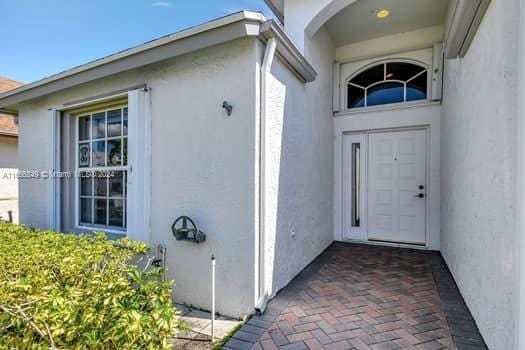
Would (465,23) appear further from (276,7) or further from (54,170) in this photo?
(54,170)

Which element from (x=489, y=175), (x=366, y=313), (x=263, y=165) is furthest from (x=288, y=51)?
(x=366, y=313)

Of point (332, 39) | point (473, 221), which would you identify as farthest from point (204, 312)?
point (332, 39)

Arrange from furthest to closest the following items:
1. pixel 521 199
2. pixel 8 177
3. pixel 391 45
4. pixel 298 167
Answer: pixel 8 177 → pixel 391 45 → pixel 298 167 → pixel 521 199

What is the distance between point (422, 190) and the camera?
18.0 ft

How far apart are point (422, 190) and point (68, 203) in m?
6.64

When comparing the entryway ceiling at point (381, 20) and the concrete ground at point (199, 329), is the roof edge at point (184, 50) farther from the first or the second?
the concrete ground at point (199, 329)

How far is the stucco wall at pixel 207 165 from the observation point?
2955 millimetres

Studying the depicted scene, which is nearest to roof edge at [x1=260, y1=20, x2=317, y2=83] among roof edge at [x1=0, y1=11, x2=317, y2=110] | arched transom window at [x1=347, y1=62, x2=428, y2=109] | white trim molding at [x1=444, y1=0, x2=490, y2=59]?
roof edge at [x1=0, y1=11, x2=317, y2=110]

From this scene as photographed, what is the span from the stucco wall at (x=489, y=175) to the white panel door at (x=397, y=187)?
6.10ft

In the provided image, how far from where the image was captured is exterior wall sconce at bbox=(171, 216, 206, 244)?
3107 millimetres

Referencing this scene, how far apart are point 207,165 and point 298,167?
151 centimetres

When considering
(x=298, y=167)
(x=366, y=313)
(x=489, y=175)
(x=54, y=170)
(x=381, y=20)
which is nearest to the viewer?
(x=489, y=175)

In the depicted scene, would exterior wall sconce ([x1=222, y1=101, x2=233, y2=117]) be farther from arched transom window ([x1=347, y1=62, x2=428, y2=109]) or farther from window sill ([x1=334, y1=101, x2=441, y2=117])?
arched transom window ([x1=347, y1=62, x2=428, y2=109])

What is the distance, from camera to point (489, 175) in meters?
2.39
